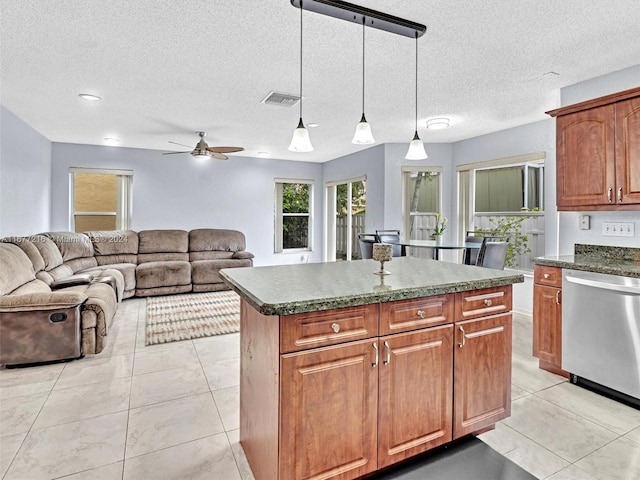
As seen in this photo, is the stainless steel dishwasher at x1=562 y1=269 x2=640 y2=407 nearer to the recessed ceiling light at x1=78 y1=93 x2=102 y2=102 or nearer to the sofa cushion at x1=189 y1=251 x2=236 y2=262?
the recessed ceiling light at x1=78 y1=93 x2=102 y2=102

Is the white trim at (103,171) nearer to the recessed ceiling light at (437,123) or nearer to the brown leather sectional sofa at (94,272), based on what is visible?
the brown leather sectional sofa at (94,272)

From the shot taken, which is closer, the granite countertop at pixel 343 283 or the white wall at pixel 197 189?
the granite countertop at pixel 343 283

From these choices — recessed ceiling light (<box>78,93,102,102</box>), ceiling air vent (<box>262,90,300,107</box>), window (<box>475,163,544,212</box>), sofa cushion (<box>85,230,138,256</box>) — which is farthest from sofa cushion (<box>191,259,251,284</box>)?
window (<box>475,163,544,212</box>)

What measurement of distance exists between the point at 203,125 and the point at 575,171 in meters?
4.26

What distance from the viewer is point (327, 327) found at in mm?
1485

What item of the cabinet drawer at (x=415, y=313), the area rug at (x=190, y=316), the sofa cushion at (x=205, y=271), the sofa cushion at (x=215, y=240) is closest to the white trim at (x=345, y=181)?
the sofa cushion at (x=215, y=240)

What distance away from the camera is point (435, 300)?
1.76 meters

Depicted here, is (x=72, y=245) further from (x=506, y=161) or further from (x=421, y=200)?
(x=506, y=161)

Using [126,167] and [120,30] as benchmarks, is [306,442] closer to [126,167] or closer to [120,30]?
[120,30]

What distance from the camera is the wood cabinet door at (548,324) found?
2803 millimetres

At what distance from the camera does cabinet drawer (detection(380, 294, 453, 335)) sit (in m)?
1.63

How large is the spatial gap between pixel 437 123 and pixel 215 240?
4330 mm

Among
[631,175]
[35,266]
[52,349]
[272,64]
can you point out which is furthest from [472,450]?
[35,266]

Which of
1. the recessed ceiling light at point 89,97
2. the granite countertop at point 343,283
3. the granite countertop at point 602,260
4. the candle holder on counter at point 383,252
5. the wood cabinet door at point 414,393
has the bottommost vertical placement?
the wood cabinet door at point 414,393
